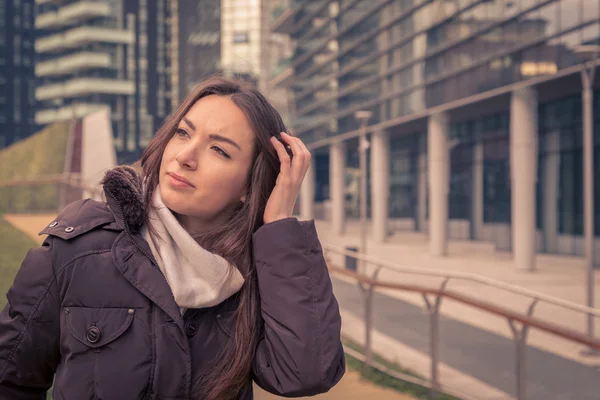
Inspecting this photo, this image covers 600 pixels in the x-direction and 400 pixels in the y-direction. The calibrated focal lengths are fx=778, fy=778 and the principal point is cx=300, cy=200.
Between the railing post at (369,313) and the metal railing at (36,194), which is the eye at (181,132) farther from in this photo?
the metal railing at (36,194)

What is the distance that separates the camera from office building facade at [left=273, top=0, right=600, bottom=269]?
1112 inches

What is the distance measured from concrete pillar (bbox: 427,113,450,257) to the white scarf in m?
34.3

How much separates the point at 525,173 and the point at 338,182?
24476 mm

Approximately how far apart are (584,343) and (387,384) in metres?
2.34

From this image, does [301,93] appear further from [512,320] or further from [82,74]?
[512,320]

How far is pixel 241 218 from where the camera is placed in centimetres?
210

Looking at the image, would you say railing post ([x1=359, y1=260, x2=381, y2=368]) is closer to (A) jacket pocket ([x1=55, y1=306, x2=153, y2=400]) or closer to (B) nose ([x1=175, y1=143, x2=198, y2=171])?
(B) nose ([x1=175, y1=143, x2=198, y2=171])

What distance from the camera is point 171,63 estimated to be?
8081 cm

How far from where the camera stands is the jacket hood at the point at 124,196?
1914 millimetres

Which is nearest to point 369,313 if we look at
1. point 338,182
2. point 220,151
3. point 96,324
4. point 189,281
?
point 220,151

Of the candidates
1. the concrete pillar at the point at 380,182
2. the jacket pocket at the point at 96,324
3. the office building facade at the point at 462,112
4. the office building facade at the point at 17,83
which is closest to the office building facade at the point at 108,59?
the office building facade at the point at 17,83

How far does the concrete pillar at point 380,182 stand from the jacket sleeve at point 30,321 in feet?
139

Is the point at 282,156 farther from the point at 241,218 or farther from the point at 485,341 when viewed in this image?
the point at 485,341

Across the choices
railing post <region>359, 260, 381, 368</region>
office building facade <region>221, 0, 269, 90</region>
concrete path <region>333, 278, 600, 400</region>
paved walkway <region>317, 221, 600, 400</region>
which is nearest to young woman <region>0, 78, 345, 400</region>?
paved walkway <region>317, 221, 600, 400</region>
